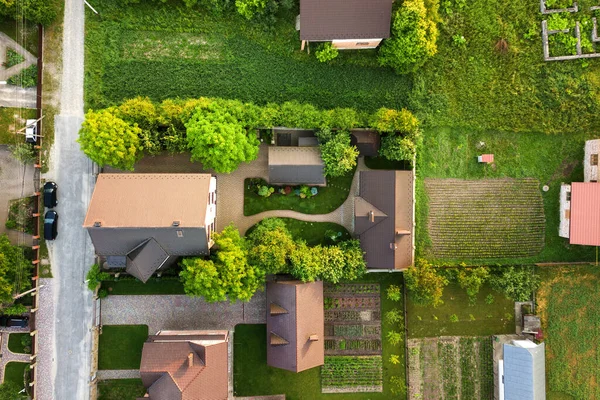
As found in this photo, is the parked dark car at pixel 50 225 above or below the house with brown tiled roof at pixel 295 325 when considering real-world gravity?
above

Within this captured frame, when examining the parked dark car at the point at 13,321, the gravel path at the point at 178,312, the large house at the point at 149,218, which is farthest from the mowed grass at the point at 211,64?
the parked dark car at the point at 13,321

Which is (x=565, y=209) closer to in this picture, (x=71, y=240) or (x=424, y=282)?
(x=424, y=282)

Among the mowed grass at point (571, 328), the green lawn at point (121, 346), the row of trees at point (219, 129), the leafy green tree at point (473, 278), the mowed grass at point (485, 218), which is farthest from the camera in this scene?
the mowed grass at point (571, 328)

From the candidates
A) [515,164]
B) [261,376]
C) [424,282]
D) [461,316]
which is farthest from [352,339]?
[515,164]

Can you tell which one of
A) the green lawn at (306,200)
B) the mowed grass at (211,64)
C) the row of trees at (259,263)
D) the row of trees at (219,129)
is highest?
the mowed grass at (211,64)

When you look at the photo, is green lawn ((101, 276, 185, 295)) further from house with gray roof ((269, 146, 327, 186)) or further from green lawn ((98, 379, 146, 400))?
house with gray roof ((269, 146, 327, 186))

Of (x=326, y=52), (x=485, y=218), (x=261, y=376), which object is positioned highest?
(x=326, y=52)

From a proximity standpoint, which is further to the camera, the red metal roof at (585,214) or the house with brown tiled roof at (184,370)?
the red metal roof at (585,214)

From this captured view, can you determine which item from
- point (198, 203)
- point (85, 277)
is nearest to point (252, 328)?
point (198, 203)

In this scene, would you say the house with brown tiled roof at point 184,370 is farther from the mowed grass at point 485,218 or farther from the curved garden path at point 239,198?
the mowed grass at point 485,218
